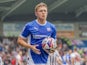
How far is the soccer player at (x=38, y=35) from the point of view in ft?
26.3

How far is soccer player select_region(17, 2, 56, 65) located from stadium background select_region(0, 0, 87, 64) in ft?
64.2

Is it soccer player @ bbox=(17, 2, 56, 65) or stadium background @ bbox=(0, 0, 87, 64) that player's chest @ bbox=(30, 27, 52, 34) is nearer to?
soccer player @ bbox=(17, 2, 56, 65)

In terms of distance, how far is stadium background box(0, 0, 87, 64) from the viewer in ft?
95.7

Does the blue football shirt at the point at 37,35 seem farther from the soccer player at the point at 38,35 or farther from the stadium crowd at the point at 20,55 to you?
the stadium crowd at the point at 20,55

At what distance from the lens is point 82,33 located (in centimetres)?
3247

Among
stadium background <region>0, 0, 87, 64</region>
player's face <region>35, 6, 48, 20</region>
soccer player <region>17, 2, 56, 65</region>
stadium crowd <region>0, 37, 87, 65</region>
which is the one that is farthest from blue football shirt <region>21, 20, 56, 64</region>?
stadium background <region>0, 0, 87, 64</region>

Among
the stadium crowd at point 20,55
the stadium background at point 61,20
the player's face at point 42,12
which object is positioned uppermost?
the stadium background at point 61,20

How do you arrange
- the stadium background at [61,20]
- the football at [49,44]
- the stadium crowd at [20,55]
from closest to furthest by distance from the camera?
the football at [49,44] → the stadium crowd at [20,55] → the stadium background at [61,20]

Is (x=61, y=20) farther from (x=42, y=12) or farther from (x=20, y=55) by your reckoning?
(x=42, y=12)

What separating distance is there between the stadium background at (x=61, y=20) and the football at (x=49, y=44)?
1967cm

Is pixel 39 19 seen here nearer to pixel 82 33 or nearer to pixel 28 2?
pixel 28 2

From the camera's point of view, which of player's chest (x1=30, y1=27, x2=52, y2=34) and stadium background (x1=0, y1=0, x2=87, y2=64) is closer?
player's chest (x1=30, y1=27, x2=52, y2=34)

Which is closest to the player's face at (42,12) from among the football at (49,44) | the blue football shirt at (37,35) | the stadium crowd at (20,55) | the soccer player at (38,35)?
the soccer player at (38,35)

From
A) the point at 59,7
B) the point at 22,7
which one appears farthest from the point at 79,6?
the point at 22,7
